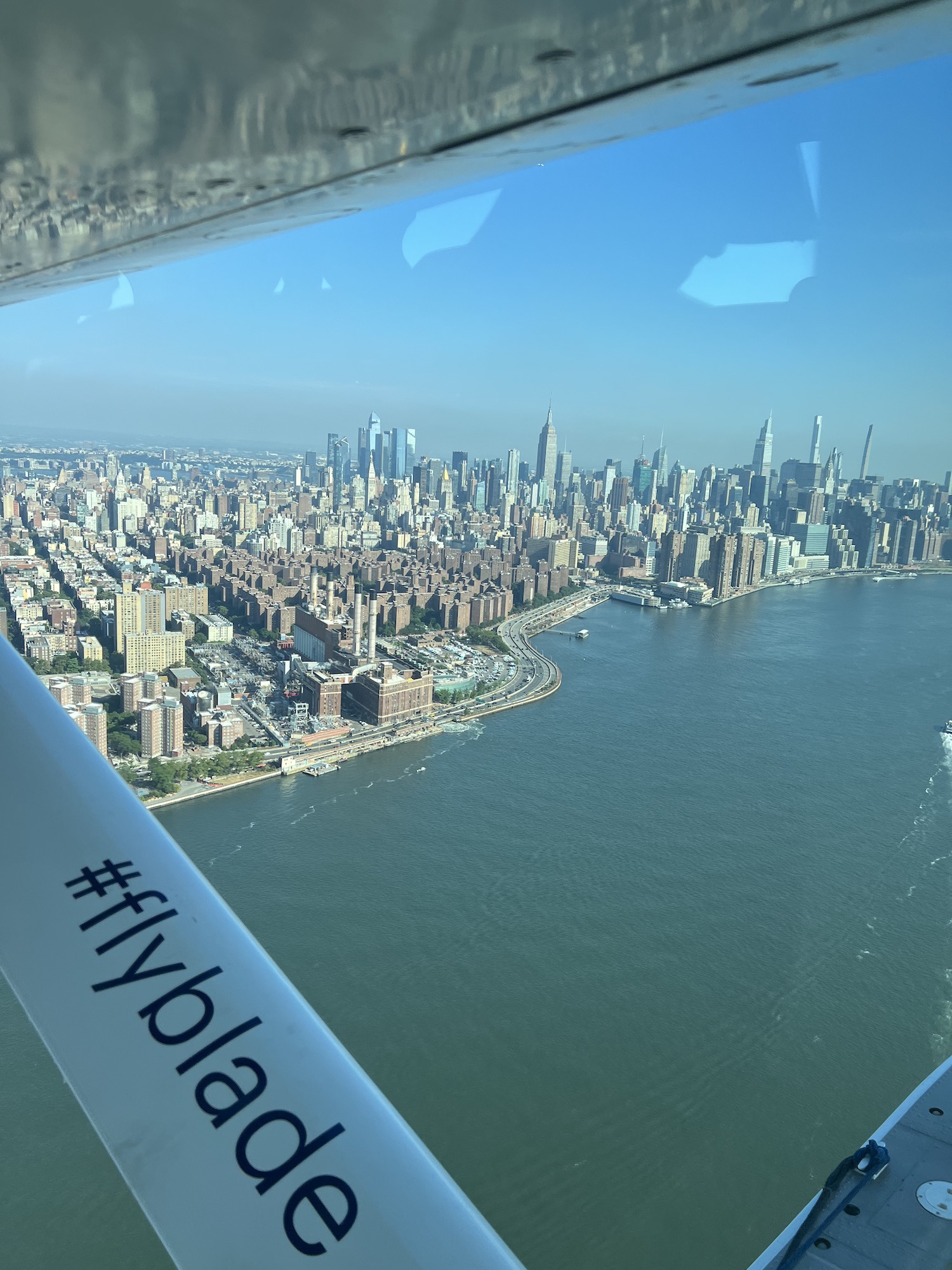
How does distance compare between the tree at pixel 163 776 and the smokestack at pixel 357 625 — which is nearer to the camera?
the tree at pixel 163 776

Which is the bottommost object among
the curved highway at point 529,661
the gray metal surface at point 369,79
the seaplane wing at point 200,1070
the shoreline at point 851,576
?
the curved highway at point 529,661

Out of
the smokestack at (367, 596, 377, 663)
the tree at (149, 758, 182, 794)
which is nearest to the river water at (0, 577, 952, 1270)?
the tree at (149, 758, 182, 794)

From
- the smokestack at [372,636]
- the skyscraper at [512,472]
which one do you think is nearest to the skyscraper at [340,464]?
the skyscraper at [512,472]

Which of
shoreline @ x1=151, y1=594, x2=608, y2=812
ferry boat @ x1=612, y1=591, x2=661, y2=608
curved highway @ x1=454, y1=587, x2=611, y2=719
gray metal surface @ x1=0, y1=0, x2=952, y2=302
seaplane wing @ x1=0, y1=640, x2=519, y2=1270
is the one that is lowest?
shoreline @ x1=151, y1=594, x2=608, y2=812

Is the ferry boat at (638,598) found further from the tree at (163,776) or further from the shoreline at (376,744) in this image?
the tree at (163,776)

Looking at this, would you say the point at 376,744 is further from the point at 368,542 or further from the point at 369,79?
the point at 369,79

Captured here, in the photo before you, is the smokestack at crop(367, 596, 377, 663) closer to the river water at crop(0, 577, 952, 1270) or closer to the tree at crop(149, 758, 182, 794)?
the river water at crop(0, 577, 952, 1270)

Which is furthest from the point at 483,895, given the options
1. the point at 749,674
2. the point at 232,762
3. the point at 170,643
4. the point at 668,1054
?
the point at 749,674
